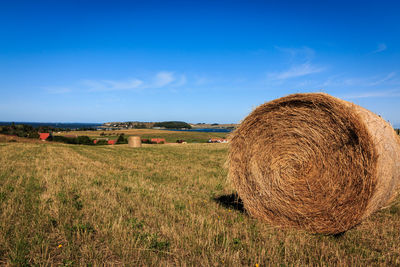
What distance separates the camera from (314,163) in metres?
5.13

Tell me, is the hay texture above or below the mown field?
above

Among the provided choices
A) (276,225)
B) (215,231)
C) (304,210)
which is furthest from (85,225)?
(304,210)

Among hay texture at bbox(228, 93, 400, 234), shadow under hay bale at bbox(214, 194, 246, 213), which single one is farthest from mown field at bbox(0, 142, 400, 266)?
hay texture at bbox(228, 93, 400, 234)

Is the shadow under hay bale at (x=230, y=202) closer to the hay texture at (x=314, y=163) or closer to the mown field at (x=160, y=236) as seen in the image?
the mown field at (x=160, y=236)

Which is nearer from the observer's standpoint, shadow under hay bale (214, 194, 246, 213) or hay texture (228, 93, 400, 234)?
hay texture (228, 93, 400, 234)

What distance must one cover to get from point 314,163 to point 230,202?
264cm

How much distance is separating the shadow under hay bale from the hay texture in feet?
1.95

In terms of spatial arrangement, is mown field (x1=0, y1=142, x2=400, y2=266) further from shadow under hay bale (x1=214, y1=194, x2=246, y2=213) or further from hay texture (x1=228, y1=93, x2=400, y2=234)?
hay texture (x1=228, y1=93, x2=400, y2=234)

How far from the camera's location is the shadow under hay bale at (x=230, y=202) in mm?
6282

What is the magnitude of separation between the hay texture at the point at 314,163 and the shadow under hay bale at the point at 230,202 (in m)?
0.59

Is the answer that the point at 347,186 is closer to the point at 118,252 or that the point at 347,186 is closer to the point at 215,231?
the point at 215,231

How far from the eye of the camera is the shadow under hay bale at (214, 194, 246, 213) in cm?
628

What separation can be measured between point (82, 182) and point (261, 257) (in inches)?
266

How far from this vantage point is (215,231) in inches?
175
